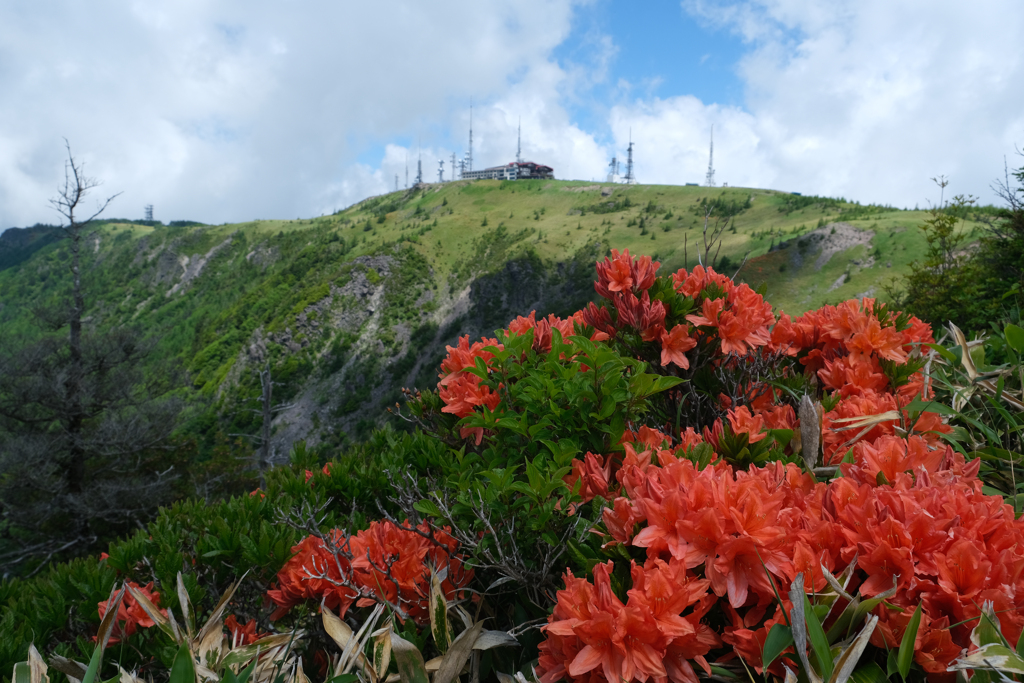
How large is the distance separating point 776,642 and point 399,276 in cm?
3966

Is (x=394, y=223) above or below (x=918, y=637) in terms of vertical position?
above

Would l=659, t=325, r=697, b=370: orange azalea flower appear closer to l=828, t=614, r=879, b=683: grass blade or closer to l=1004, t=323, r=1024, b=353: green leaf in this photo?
l=1004, t=323, r=1024, b=353: green leaf

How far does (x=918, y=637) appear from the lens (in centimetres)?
77

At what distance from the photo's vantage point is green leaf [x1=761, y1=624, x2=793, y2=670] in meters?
0.73

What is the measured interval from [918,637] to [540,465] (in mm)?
822

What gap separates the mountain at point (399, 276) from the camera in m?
16.2

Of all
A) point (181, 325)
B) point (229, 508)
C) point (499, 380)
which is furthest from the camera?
point (181, 325)

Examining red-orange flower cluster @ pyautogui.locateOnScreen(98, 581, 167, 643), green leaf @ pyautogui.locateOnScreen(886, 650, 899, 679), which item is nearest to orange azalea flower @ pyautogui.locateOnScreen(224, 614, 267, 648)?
red-orange flower cluster @ pyautogui.locateOnScreen(98, 581, 167, 643)

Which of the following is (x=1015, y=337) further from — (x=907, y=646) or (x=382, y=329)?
(x=382, y=329)

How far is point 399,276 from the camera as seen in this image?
39.0 metres

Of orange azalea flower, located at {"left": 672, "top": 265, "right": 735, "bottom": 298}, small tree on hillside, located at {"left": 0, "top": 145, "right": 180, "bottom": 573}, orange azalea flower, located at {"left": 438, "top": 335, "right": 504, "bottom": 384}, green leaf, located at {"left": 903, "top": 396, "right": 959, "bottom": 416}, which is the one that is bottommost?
small tree on hillside, located at {"left": 0, "top": 145, "right": 180, "bottom": 573}

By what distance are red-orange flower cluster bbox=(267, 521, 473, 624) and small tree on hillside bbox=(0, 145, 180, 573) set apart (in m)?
13.6

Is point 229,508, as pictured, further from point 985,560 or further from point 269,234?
point 269,234

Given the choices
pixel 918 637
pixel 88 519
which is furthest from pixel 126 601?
pixel 88 519
